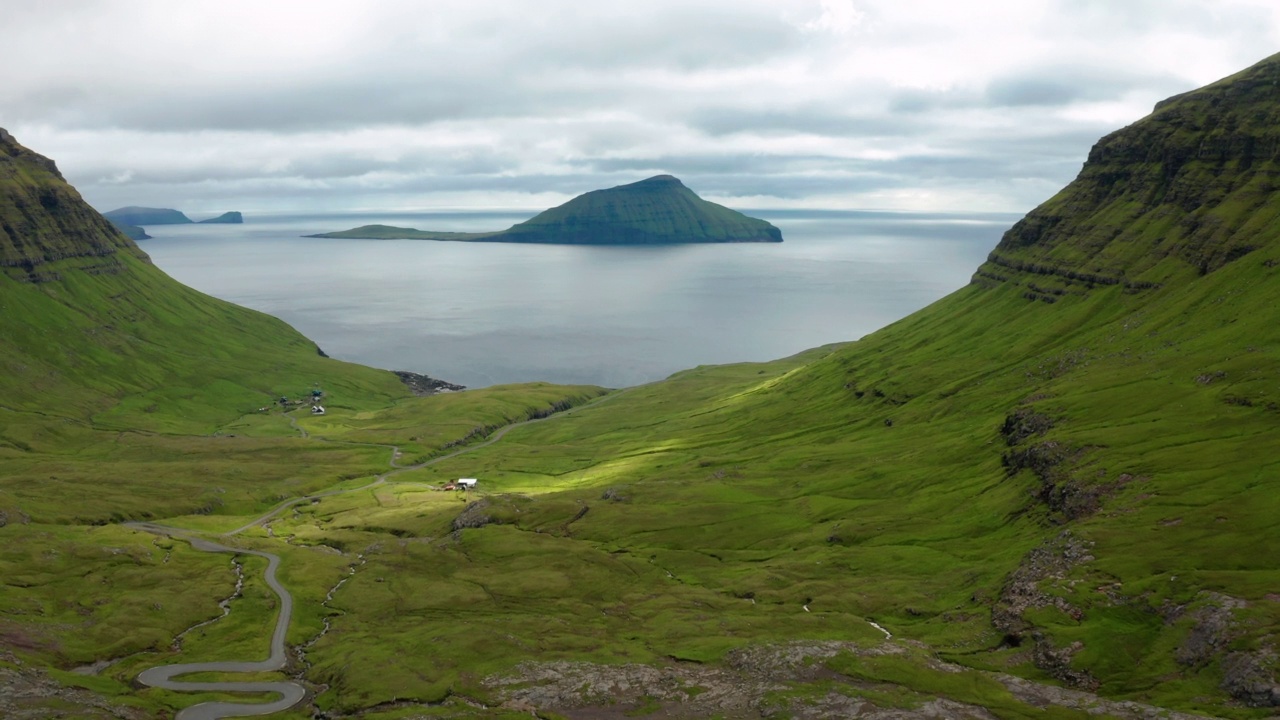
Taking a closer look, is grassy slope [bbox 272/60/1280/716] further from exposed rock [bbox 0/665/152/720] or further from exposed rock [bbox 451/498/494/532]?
exposed rock [bbox 0/665/152/720]

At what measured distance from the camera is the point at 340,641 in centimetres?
12506

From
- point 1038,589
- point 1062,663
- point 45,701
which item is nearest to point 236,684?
point 45,701

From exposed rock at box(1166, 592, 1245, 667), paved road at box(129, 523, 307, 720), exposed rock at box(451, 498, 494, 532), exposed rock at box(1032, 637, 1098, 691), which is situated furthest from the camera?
exposed rock at box(451, 498, 494, 532)

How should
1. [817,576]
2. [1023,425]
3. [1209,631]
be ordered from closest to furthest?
[1209,631] < [817,576] < [1023,425]

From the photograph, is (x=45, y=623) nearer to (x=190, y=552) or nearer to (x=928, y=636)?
(x=190, y=552)

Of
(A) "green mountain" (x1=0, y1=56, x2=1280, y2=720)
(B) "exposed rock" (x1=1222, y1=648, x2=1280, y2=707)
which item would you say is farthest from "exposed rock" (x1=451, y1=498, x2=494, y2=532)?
(B) "exposed rock" (x1=1222, y1=648, x2=1280, y2=707)

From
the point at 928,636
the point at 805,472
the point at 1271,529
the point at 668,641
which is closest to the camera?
the point at 1271,529

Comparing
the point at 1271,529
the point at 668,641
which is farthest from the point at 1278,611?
the point at 668,641

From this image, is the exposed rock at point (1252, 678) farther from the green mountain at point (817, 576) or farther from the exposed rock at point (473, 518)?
the exposed rock at point (473, 518)

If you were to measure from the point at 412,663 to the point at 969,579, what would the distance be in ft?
248

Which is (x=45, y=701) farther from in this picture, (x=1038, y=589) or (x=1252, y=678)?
(x=1252, y=678)

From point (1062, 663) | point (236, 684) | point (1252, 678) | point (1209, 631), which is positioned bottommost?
point (236, 684)

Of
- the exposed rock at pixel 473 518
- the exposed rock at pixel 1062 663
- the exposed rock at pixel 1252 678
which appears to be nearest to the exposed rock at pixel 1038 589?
the exposed rock at pixel 1062 663

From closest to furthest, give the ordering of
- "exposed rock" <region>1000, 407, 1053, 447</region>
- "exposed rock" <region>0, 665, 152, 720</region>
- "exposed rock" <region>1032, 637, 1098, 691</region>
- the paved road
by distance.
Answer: "exposed rock" <region>1032, 637, 1098, 691</region> < "exposed rock" <region>0, 665, 152, 720</region> < the paved road < "exposed rock" <region>1000, 407, 1053, 447</region>
